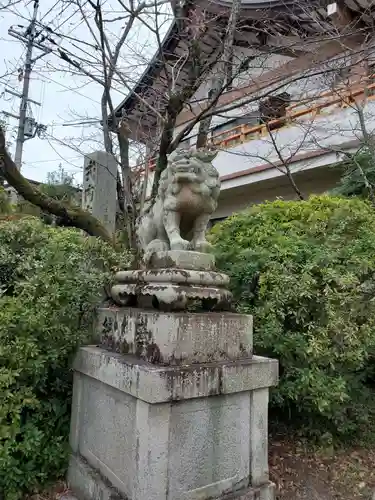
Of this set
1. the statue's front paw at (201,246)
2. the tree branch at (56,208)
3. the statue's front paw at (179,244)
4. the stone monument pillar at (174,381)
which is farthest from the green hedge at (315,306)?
the tree branch at (56,208)

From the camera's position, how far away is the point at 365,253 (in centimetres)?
352

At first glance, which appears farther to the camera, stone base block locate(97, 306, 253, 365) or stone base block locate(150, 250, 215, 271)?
stone base block locate(150, 250, 215, 271)

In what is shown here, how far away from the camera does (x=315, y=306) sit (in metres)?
3.23

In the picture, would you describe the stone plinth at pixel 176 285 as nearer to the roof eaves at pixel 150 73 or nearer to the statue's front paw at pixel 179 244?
the statue's front paw at pixel 179 244

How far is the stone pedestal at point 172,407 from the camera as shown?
2.00m

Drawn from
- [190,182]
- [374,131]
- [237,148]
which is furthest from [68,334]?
[237,148]

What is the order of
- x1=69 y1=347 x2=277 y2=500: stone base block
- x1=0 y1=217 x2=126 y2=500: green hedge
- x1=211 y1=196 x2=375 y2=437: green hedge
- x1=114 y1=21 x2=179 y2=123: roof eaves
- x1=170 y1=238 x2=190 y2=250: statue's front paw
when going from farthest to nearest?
x1=114 y1=21 x2=179 y2=123: roof eaves < x1=211 y1=196 x2=375 y2=437: green hedge < x1=170 y1=238 x2=190 y2=250: statue's front paw < x1=0 y1=217 x2=126 y2=500: green hedge < x1=69 y1=347 x2=277 y2=500: stone base block

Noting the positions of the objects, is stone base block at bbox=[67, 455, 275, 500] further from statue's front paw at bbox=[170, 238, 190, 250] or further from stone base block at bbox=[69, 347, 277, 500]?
statue's front paw at bbox=[170, 238, 190, 250]

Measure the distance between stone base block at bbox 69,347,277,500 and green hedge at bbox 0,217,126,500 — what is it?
212 millimetres

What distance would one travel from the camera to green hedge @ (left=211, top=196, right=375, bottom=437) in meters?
3.08

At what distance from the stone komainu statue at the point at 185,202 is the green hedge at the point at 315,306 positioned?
1022 millimetres

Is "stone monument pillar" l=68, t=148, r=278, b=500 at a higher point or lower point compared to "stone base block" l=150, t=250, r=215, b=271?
lower

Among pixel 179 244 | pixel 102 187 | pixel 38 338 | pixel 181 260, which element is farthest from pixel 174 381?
pixel 102 187

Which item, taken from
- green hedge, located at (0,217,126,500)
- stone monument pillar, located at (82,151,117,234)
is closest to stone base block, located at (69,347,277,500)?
green hedge, located at (0,217,126,500)
